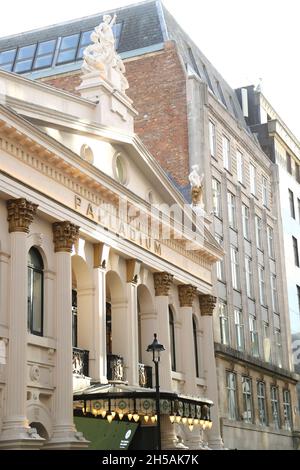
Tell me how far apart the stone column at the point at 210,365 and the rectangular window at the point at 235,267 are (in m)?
5.21

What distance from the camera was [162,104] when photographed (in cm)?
4306

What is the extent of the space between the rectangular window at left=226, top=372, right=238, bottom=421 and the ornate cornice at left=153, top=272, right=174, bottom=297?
8.40m

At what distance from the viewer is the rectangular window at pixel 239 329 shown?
139 feet

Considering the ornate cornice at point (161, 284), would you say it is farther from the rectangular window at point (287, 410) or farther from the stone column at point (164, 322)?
the rectangular window at point (287, 410)

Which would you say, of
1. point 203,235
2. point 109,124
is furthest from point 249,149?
point 109,124

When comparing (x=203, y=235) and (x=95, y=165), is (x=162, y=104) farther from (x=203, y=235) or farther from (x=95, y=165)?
(x=95, y=165)

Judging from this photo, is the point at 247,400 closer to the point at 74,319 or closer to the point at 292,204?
the point at 74,319

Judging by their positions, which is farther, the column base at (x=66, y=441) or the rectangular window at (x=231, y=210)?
the rectangular window at (x=231, y=210)

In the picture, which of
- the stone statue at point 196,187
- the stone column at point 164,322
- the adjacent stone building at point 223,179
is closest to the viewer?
the stone column at point 164,322

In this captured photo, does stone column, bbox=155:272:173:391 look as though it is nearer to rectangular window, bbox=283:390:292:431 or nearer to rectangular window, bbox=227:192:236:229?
rectangular window, bbox=227:192:236:229

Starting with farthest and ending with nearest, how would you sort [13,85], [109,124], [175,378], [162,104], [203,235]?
[162,104] < [203,235] < [175,378] < [109,124] < [13,85]

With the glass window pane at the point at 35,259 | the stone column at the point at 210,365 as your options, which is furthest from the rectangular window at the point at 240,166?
the glass window pane at the point at 35,259

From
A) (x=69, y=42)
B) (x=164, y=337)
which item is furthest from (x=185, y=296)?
(x=69, y=42)
